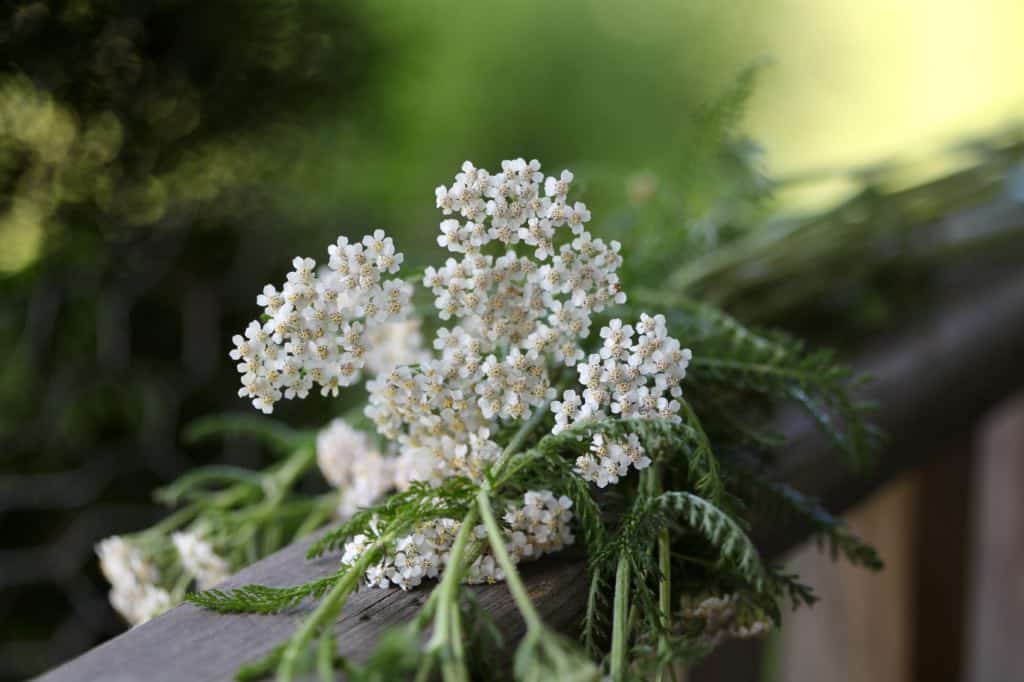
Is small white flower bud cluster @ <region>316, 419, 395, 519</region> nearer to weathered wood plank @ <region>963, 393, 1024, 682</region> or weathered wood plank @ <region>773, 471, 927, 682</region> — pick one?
weathered wood plank @ <region>773, 471, 927, 682</region>

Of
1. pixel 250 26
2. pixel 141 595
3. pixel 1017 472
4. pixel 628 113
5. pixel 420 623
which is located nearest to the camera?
pixel 420 623

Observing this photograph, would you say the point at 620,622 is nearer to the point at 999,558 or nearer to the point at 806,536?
the point at 806,536

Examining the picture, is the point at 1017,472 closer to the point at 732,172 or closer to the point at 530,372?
the point at 732,172

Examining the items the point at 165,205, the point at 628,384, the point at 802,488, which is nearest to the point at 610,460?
the point at 628,384

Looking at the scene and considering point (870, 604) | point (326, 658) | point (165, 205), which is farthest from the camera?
point (870, 604)

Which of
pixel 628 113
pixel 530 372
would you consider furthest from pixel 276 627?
pixel 628 113

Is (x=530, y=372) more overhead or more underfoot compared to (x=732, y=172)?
more underfoot
